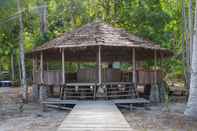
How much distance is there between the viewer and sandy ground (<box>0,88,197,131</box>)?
37.4 feet

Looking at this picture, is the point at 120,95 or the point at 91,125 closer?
the point at 91,125

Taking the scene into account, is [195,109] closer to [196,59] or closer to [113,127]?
[196,59]

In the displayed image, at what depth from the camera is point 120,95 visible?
1742 cm

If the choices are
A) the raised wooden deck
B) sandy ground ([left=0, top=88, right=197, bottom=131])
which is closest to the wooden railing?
sandy ground ([left=0, top=88, right=197, bottom=131])

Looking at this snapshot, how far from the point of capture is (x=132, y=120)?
41.7 feet

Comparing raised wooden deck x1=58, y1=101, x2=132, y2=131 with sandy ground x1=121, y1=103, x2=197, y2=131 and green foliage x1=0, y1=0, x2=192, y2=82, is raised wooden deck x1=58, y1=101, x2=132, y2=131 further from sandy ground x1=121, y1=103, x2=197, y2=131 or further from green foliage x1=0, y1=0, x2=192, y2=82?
green foliage x1=0, y1=0, x2=192, y2=82

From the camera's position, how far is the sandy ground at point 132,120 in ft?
37.4

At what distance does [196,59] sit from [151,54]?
8.56 m

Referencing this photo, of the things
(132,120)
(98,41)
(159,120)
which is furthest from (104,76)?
(159,120)

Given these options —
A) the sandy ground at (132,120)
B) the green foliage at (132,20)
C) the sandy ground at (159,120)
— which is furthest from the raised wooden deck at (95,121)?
the green foliage at (132,20)

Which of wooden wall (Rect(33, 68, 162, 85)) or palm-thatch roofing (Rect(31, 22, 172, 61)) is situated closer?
palm-thatch roofing (Rect(31, 22, 172, 61))

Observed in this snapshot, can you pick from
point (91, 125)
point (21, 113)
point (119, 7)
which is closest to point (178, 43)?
→ point (119, 7)

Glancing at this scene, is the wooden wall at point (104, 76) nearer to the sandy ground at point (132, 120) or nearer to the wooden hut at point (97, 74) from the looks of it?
the wooden hut at point (97, 74)

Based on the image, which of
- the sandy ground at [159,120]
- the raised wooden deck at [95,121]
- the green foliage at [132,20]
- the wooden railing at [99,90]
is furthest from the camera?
the green foliage at [132,20]
